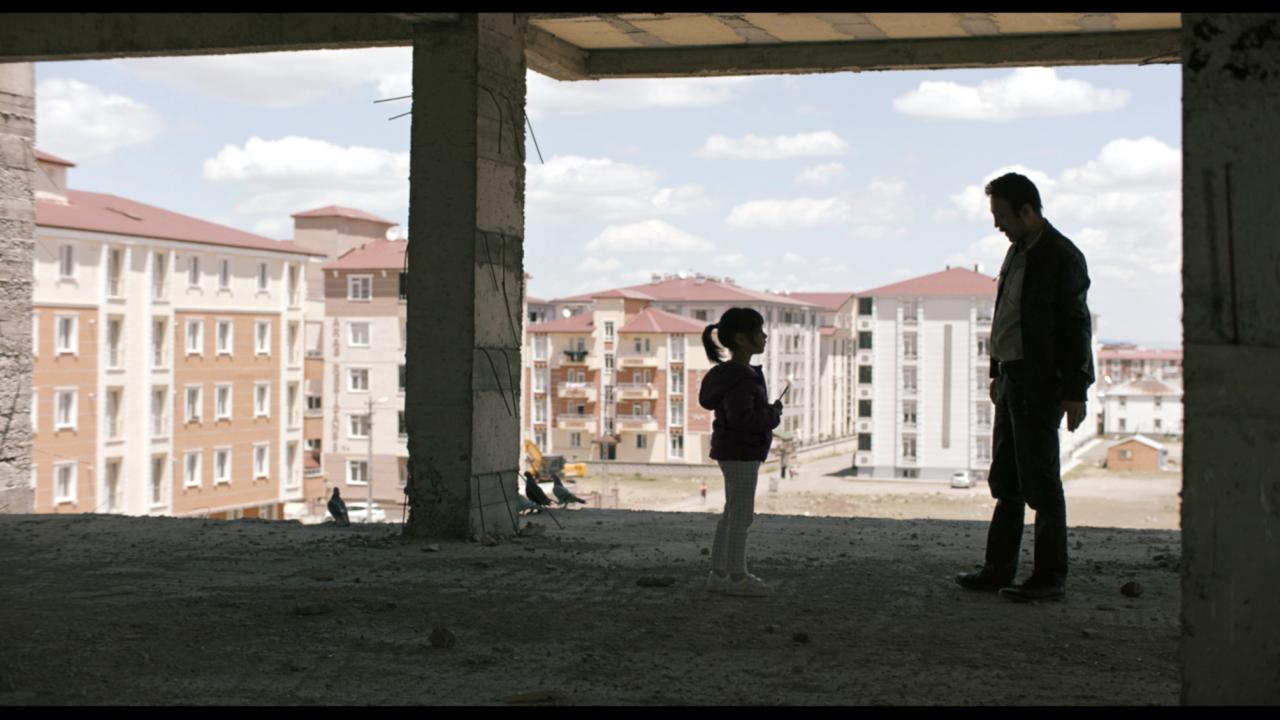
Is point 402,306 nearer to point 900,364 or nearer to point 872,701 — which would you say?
point 900,364

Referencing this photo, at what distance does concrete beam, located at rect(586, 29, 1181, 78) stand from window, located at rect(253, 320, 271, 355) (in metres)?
37.9

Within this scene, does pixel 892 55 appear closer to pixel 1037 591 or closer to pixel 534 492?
pixel 534 492

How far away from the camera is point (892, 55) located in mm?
9250

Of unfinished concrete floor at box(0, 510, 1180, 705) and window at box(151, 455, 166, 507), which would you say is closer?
unfinished concrete floor at box(0, 510, 1180, 705)

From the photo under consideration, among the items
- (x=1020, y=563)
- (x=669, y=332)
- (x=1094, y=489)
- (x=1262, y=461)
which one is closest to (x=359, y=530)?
(x=1020, y=563)

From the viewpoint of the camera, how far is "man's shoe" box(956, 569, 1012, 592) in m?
5.71

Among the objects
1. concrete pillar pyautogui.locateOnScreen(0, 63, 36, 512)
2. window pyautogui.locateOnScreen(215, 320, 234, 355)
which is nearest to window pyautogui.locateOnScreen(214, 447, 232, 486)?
window pyautogui.locateOnScreen(215, 320, 234, 355)

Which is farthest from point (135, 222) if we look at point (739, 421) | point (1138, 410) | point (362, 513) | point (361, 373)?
point (1138, 410)

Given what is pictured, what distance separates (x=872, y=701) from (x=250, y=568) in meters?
3.81

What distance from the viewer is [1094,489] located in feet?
220

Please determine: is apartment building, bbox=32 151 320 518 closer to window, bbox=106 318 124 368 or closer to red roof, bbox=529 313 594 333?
window, bbox=106 318 124 368

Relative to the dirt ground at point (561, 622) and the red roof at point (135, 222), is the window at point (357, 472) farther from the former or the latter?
the dirt ground at point (561, 622)

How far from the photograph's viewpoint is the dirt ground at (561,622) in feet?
13.3

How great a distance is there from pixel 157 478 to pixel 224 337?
5589 mm
